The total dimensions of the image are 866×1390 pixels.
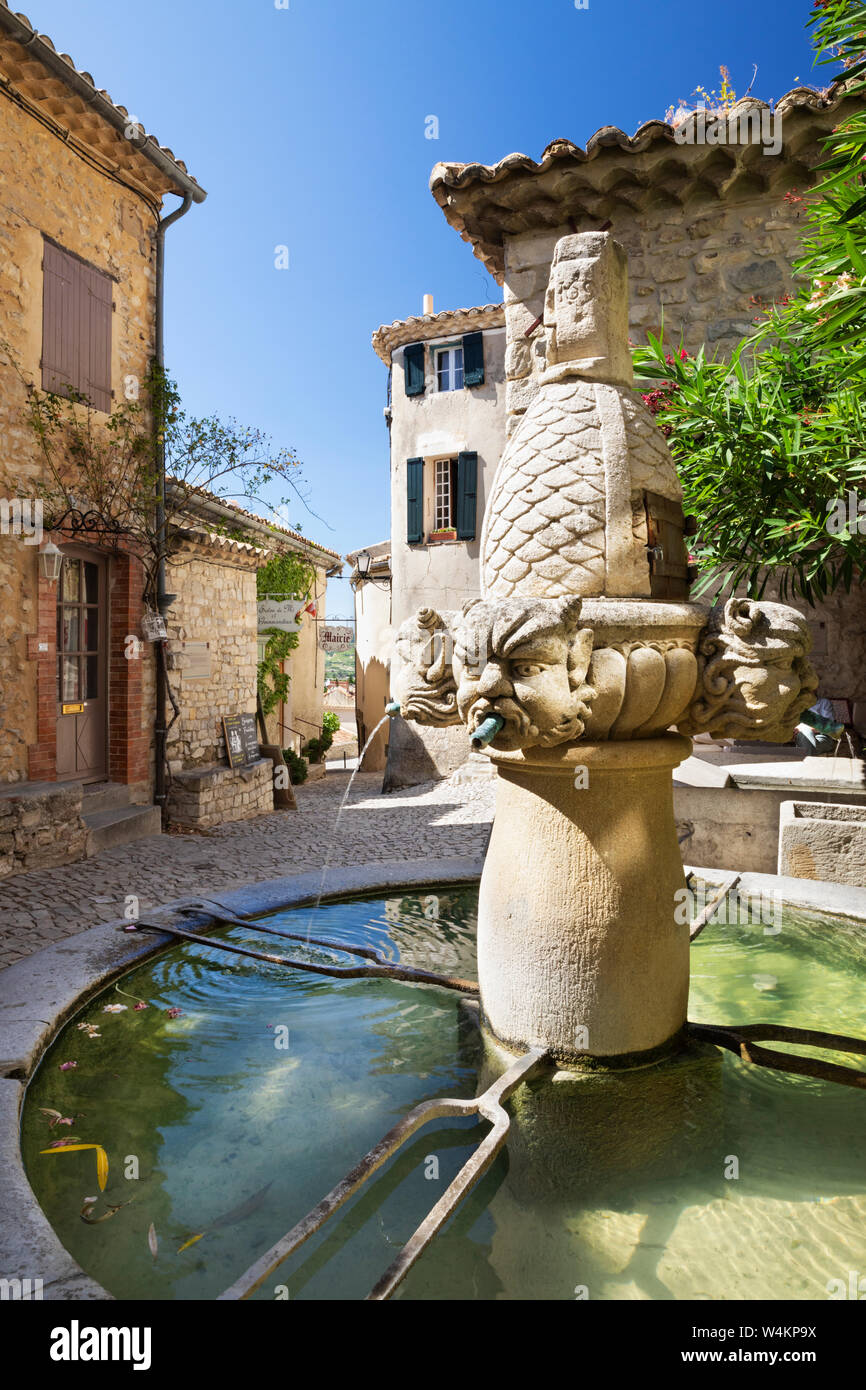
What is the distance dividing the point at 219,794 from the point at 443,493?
7569 millimetres

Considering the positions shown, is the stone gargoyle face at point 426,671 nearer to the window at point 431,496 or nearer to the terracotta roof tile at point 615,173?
the terracotta roof tile at point 615,173

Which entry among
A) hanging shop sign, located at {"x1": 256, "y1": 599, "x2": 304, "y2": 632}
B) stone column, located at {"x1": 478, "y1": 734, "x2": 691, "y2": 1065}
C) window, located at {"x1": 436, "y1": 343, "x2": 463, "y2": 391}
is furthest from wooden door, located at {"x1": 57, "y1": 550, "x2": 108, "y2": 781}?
window, located at {"x1": 436, "y1": 343, "x2": 463, "y2": 391}

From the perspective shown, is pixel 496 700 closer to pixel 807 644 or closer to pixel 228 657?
pixel 807 644

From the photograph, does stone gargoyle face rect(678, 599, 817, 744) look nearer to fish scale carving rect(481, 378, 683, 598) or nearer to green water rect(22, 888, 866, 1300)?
fish scale carving rect(481, 378, 683, 598)

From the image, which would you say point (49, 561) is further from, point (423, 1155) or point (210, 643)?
point (423, 1155)

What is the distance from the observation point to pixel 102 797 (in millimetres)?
8141

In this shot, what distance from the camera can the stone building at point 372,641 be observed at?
17.8 meters

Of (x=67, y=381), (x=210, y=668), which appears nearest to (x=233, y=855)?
(x=210, y=668)

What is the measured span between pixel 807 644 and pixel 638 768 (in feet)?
2.00

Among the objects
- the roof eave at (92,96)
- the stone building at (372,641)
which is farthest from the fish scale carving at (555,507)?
the stone building at (372,641)

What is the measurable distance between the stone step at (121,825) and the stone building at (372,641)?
930 cm

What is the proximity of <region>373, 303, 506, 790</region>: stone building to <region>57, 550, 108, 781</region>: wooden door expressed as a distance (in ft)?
18.7

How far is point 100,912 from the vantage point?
5180 millimetres
